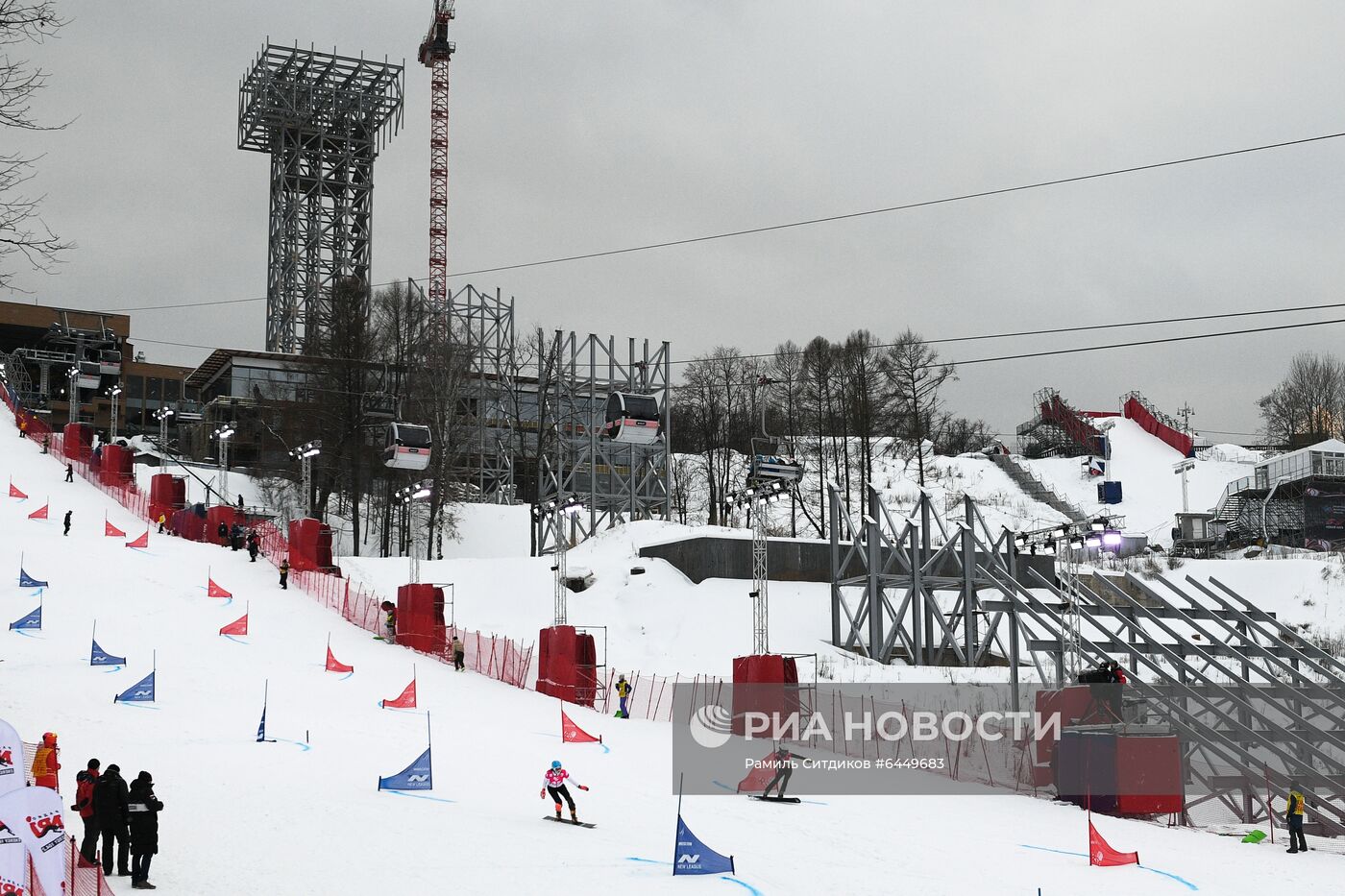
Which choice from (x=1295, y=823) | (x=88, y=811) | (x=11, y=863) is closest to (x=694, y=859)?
(x=88, y=811)

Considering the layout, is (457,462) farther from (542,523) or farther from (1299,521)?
(1299,521)

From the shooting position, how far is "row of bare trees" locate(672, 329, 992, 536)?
64.2 metres

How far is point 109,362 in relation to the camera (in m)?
87.8

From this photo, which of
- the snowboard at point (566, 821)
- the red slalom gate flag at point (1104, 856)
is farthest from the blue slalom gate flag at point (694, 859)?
the red slalom gate flag at point (1104, 856)

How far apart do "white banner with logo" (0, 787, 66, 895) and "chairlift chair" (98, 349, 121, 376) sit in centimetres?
7349

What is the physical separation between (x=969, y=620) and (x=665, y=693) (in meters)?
11.6

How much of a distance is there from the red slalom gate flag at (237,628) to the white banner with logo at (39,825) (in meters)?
25.6

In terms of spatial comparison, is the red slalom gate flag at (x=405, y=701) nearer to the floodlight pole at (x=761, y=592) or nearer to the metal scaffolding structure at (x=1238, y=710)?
the floodlight pole at (x=761, y=592)

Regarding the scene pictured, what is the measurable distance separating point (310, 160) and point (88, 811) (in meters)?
105

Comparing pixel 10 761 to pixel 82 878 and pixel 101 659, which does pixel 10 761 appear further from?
pixel 101 659

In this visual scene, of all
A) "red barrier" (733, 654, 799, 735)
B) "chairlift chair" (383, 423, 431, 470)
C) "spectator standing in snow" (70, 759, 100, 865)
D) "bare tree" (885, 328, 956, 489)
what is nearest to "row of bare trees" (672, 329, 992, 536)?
"bare tree" (885, 328, 956, 489)

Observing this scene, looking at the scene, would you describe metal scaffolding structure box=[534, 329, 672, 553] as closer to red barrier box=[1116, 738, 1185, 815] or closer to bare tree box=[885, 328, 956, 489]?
bare tree box=[885, 328, 956, 489]

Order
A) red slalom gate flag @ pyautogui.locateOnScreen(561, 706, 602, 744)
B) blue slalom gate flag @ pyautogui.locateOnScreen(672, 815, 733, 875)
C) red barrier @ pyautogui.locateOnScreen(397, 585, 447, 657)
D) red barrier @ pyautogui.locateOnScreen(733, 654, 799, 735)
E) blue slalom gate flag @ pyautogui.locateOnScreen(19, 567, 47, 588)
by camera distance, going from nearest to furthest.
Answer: blue slalom gate flag @ pyautogui.locateOnScreen(672, 815, 733, 875) → red slalom gate flag @ pyautogui.locateOnScreen(561, 706, 602, 744) → red barrier @ pyautogui.locateOnScreen(733, 654, 799, 735) → blue slalom gate flag @ pyautogui.locateOnScreen(19, 567, 47, 588) → red barrier @ pyautogui.locateOnScreen(397, 585, 447, 657)

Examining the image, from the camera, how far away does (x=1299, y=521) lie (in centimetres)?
6812
